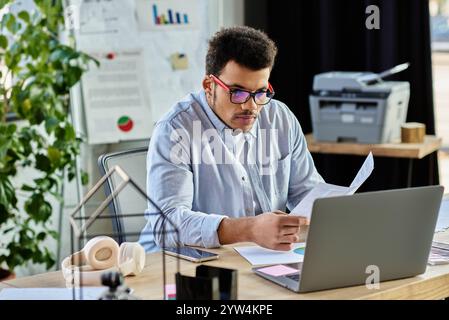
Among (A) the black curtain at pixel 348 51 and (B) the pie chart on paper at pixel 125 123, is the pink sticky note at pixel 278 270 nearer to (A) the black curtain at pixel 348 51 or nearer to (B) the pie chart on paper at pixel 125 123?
(B) the pie chart on paper at pixel 125 123

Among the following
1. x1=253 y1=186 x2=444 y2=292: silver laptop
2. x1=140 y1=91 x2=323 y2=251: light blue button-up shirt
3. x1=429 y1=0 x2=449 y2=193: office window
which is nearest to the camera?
x1=253 y1=186 x2=444 y2=292: silver laptop

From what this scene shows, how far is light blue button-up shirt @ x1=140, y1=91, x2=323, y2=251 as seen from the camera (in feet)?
7.79

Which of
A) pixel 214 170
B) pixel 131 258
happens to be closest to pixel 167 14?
pixel 214 170

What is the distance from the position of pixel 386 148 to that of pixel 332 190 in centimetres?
179

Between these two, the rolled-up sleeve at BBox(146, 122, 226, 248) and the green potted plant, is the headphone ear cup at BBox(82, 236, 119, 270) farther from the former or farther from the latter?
the green potted plant

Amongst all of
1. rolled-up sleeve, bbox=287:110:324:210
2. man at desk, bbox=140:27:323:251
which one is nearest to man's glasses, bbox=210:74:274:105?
man at desk, bbox=140:27:323:251

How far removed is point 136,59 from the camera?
4.11m

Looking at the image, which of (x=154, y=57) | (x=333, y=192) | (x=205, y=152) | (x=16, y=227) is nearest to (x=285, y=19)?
(x=154, y=57)

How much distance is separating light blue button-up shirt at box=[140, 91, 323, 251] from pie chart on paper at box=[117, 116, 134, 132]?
145 cm

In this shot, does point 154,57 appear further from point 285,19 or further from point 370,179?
point 370,179

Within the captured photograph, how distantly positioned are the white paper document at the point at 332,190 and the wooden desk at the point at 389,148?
175 cm

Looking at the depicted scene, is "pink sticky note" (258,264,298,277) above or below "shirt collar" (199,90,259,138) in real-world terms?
below

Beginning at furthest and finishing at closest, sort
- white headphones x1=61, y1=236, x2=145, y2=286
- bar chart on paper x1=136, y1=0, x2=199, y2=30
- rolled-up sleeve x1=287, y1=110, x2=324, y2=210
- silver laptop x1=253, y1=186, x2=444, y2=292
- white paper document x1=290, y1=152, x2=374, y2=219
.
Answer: bar chart on paper x1=136, y1=0, x2=199, y2=30, rolled-up sleeve x1=287, y1=110, x2=324, y2=210, white paper document x1=290, y1=152, x2=374, y2=219, white headphones x1=61, y1=236, x2=145, y2=286, silver laptop x1=253, y1=186, x2=444, y2=292
